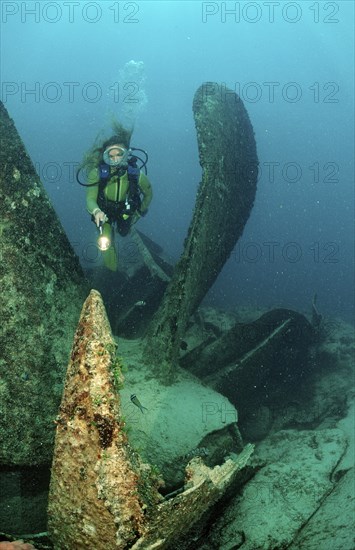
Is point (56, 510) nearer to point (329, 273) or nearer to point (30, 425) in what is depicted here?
point (30, 425)

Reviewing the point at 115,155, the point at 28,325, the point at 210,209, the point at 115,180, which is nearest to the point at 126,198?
the point at 115,180

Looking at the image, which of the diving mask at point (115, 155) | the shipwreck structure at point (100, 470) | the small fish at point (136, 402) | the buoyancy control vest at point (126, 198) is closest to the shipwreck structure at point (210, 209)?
the small fish at point (136, 402)

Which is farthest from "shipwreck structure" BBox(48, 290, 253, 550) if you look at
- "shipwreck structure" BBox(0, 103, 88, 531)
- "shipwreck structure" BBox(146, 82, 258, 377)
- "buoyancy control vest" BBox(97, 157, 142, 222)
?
"buoyancy control vest" BBox(97, 157, 142, 222)

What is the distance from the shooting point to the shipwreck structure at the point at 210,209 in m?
4.30

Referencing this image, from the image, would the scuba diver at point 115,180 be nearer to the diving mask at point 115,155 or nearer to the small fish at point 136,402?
the diving mask at point 115,155

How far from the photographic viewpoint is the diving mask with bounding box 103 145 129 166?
6.32 m

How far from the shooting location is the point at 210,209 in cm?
448

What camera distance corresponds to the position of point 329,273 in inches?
2151

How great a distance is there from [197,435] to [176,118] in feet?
389

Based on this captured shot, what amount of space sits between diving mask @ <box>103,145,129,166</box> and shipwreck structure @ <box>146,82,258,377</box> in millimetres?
1519

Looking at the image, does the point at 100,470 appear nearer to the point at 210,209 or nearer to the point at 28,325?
the point at 28,325

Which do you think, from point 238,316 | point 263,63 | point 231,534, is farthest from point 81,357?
point 263,63

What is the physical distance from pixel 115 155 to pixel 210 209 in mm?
2650

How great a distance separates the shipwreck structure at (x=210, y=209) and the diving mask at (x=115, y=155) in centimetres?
152
